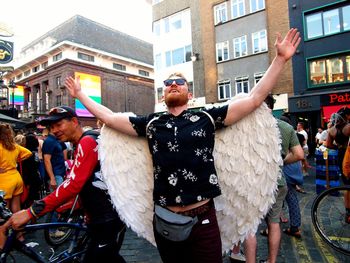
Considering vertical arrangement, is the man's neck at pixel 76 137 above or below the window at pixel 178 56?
below

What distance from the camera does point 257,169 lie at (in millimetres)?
2086

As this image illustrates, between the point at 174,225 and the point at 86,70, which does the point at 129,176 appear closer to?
the point at 174,225

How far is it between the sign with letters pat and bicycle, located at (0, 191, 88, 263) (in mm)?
14583

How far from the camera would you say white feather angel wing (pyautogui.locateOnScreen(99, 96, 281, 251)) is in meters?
2.10

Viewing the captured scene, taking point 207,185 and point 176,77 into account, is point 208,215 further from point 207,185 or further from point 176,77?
point 176,77

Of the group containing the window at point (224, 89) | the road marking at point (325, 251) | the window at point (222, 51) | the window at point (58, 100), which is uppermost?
the window at point (222, 51)

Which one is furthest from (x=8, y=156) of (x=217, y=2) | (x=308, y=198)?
(x=217, y=2)

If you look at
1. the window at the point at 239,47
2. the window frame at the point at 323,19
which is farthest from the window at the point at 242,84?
the window frame at the point at 323,19

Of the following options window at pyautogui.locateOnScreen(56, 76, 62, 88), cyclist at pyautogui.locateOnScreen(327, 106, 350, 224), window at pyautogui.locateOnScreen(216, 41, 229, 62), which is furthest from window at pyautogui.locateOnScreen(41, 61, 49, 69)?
cyclist at pyautogui.locateOnScreen(327, 106, 350, 224)

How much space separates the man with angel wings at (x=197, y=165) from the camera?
6.16ft

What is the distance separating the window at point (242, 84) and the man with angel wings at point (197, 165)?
20517mm

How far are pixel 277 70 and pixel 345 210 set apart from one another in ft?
10.4

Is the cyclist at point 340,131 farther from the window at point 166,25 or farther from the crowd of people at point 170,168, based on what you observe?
the window at point 166,25

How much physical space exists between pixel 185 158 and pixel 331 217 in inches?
134
